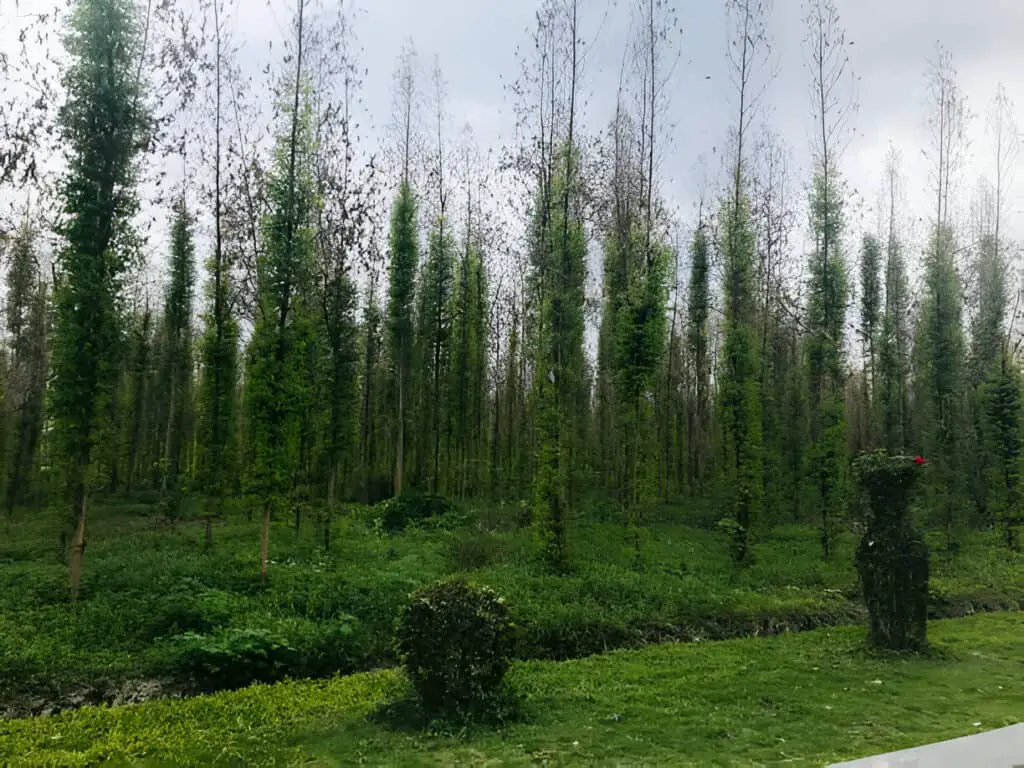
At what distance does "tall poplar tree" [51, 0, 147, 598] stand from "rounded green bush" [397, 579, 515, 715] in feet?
25.8

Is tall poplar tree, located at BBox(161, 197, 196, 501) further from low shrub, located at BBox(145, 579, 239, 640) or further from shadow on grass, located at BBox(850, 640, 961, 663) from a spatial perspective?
shadow on grass, located at BBox(850, 640, 961, 663)

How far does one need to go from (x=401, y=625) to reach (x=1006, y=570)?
56.5ft

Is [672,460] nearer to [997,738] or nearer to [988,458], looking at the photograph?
[988,458]

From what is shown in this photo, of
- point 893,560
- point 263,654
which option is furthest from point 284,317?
point 893,560

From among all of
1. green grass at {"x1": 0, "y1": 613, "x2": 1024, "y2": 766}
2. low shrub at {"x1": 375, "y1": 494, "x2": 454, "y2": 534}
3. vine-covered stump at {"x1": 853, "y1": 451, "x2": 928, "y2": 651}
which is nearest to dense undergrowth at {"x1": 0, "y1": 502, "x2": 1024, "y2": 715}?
low shrub at {"x1": 375, "y1": 494, "x2": 454, "y2": 534}

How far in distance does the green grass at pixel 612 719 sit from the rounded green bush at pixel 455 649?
0.44 meters

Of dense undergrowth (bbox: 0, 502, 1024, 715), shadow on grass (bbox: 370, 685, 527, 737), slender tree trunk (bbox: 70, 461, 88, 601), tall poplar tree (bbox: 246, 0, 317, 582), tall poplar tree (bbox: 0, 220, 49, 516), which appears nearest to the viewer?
shadow on grass (bbox: 370, 685, 527, 737)

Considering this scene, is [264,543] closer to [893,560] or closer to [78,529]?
[78,529]

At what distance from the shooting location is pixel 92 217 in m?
12.4

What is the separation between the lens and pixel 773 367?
30.0 metres

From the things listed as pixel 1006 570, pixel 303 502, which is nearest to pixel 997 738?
pixel 303 502

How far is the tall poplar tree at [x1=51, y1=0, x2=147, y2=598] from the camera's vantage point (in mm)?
11828

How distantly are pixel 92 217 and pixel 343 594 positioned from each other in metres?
8.22

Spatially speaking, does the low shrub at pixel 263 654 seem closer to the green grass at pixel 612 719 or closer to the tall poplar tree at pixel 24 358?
the green grass at pixel 612 719
